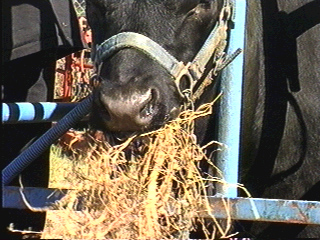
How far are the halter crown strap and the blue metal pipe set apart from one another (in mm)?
457

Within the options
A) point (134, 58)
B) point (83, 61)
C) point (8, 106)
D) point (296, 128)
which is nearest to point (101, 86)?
point (134, 58)

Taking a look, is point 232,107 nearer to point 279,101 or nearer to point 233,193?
point 233,193

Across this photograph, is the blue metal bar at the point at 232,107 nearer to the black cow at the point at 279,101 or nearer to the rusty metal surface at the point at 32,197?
the black cow at the point at 279,101

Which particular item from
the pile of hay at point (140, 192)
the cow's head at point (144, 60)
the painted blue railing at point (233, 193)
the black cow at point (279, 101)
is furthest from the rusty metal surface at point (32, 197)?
the black cow at point (279, 101)

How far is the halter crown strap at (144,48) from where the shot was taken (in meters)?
2.38

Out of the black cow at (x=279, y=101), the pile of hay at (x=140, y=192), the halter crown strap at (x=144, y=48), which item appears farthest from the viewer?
the black cow at (x=279, y=101)

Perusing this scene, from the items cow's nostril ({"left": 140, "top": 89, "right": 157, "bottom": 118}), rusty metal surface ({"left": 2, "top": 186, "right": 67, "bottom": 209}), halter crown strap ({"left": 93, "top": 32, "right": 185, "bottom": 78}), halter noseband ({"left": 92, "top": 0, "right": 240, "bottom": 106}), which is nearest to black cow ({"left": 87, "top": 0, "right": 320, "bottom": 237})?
halter noseband ({"left": 92, "top": 0, "right": 240, "bottom": 106})

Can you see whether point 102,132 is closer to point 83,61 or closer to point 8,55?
point 8,55

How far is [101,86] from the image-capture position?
2.36 m

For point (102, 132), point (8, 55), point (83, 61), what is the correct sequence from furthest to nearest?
point (83, 61)
point (8, 55)
point (102, 132)

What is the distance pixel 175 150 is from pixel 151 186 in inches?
4.8

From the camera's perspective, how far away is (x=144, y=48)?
2.38 m

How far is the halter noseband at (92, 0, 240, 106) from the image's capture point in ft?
7.84

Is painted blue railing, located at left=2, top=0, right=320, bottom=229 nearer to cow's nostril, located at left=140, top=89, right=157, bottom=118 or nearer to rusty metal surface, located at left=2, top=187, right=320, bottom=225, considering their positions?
rusty metal surface, located at left=2, top=187, right=320, bottom=225
